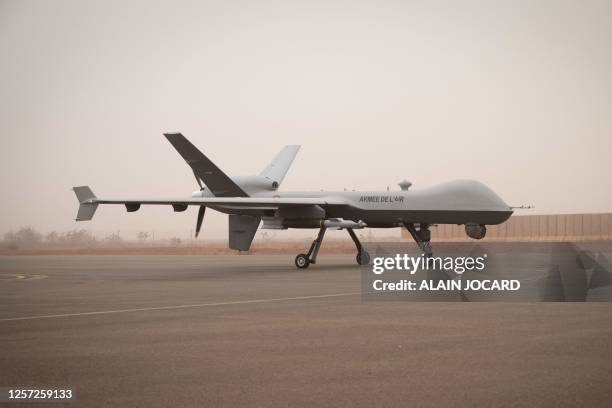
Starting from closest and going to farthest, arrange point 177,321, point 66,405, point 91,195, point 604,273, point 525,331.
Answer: point 66,405, point 525,331, point 177,321, point 604,273, point 91,195

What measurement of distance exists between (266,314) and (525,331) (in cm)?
439

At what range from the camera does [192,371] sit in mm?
7668

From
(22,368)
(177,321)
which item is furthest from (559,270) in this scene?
(22,368)

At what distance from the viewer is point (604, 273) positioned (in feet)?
74.6

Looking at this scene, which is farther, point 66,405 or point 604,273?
point 604,273

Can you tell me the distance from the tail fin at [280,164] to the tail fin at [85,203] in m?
9.06

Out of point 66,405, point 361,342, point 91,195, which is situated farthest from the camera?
point 91,195

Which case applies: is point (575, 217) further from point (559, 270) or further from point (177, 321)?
point (177, 321)

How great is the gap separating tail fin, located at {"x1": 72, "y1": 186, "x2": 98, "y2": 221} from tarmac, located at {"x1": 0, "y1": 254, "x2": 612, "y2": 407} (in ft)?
36.0

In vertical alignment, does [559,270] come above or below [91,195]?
below

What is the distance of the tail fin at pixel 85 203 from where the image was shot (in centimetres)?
2623

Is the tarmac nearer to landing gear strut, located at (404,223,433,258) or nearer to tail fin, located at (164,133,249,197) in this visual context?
landing gear strut, located at (404,223,433,258)

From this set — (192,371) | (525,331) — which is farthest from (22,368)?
→ (525,331)

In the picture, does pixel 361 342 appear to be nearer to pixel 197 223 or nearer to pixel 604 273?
pixel 604 273
